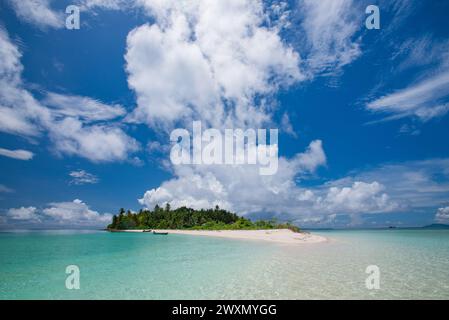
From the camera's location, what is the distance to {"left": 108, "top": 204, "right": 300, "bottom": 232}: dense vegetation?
96.7m

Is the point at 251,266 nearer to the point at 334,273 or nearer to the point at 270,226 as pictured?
the point at 334,273

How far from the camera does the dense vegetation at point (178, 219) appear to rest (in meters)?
96.7

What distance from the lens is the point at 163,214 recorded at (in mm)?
118938

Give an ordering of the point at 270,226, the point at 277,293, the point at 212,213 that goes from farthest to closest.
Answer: the point at 212,213, the point at 270,226, the point at 277,293

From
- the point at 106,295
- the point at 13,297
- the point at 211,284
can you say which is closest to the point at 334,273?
the point at 211,284

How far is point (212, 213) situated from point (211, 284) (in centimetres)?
10102

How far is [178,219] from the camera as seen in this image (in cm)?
10950

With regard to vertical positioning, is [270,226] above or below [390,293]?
below

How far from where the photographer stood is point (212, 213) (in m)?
111
